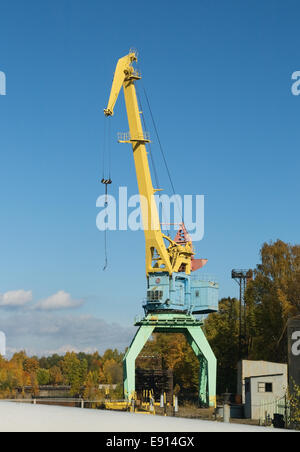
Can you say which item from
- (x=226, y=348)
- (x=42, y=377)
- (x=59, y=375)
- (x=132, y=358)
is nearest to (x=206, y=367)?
(x=132, y=358)

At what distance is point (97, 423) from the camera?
7207 mm

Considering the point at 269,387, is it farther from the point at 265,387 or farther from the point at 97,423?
the point at 97,423

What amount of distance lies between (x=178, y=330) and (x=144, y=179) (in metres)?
13.7

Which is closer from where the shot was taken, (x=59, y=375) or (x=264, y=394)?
(x=264, y=394)

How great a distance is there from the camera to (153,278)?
5338 cm

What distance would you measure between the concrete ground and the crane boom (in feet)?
145

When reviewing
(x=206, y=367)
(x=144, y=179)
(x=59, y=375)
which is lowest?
(x=59, y=375)

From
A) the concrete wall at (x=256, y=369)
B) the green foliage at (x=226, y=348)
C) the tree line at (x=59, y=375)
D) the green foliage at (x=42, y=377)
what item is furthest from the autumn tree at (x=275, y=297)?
the green foliage at (x=42, y=377)

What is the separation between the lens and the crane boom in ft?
171

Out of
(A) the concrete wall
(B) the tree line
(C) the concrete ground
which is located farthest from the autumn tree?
(C) the concrete ground

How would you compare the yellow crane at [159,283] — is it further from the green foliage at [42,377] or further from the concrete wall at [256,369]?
the green foliage at [42,377]

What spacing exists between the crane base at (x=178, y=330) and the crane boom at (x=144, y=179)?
413 centimetres
